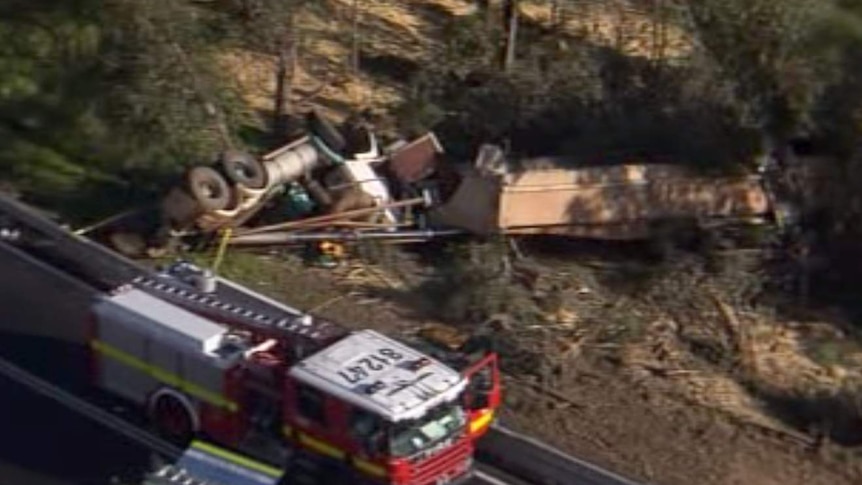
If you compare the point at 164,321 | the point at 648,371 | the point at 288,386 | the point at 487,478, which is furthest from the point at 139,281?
the point at 648,371

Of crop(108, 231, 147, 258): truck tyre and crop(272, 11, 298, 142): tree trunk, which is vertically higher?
crop(272, 11, 298, 142): tree trunk

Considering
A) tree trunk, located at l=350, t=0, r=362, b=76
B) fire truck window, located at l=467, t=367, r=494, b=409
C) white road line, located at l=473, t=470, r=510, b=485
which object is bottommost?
white road line, located at l=473, t=470, r=510, b=485

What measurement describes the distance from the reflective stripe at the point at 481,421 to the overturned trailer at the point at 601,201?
517 centimetres

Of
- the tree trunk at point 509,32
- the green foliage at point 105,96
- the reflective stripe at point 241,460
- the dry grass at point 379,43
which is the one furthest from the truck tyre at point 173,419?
the tree trunk at point 509,32

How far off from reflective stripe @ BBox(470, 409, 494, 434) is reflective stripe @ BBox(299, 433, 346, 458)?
4.18 feet

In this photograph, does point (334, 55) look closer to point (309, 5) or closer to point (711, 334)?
point (309, 5)

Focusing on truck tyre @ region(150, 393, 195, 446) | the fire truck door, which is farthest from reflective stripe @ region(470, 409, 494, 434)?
truck tyre @ region(150, 393, 195, 446)

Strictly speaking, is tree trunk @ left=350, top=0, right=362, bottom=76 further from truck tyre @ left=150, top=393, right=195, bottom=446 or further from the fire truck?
truck tyre @ left=150, top=393, right=195, bottom=446

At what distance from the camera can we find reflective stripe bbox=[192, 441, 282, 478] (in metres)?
18.3

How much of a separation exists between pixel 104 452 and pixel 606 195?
7613 millimetres

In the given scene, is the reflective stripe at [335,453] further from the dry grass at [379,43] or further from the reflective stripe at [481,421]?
the dry grass at [379,43]

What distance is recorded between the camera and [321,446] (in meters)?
18.2

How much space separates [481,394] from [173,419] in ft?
9.94

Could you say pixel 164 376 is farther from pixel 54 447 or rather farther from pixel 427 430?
pixel 427 430
